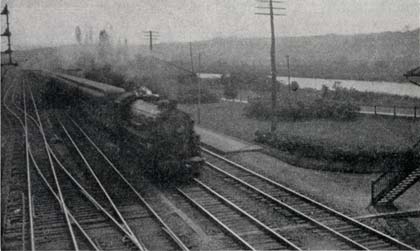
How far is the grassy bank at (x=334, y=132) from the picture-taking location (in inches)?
816

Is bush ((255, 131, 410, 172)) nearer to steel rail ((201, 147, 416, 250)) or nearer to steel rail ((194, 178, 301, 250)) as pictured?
steel rail ((201, 147, 416, 250))

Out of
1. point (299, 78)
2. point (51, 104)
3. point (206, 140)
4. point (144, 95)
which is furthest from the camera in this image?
point (299, 78)

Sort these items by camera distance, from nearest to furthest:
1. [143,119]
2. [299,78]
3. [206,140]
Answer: [143,119]
[206,140]
[299,78]

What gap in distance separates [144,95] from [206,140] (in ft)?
23.9

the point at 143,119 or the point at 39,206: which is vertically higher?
the point at 143,119

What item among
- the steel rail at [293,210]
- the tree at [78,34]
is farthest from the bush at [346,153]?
the tree at [78,34]

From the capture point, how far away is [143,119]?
17.5m

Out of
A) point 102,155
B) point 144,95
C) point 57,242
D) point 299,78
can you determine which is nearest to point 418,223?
point 57,242

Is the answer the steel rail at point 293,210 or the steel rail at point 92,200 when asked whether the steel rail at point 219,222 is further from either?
the steel rail at point 92,200

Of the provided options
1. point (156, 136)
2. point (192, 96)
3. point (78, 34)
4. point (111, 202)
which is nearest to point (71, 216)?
point (111, 202)

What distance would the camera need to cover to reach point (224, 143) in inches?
976

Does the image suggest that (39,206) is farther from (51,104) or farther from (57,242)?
(51,104)

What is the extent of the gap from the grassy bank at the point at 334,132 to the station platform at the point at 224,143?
120 cm

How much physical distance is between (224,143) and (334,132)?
8.29 meters
